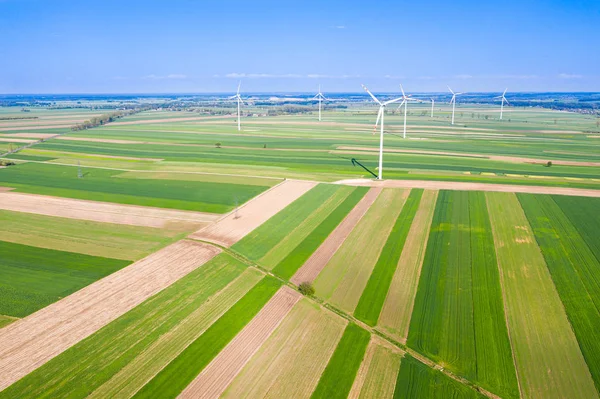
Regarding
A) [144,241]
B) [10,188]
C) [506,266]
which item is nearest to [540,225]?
[506,266]

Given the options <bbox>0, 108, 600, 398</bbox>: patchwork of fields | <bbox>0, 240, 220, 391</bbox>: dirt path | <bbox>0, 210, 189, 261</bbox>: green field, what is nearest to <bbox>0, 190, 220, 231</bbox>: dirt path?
<bbox>0, 108, 600, 398</bbox>: patchwork of fields

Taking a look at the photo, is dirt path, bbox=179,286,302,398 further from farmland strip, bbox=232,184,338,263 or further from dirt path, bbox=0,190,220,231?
dirt path, bbox=0,190,220,231

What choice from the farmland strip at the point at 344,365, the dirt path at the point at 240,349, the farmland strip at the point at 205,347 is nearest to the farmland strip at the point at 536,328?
the farmland strip at the point at 344,365

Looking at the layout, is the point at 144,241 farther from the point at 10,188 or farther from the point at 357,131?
the point at 357,131

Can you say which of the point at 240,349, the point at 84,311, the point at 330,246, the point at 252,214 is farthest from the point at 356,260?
the point at 84,311

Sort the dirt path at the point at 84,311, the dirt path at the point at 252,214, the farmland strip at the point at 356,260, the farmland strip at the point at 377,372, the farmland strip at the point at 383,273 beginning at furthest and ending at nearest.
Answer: the dirt path at the point at 252,214, the farmland strip at the point at 356,260, the farmland strip at the point at 383,273, the dirt path at the point at 84,311, the farmland strip at the point at 377,372

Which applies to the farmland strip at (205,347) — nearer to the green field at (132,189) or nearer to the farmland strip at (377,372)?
the farmland strip at (377,372)

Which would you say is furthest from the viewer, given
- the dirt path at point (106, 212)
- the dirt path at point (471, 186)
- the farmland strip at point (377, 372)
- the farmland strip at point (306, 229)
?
the dirt path at point (471, 186)
